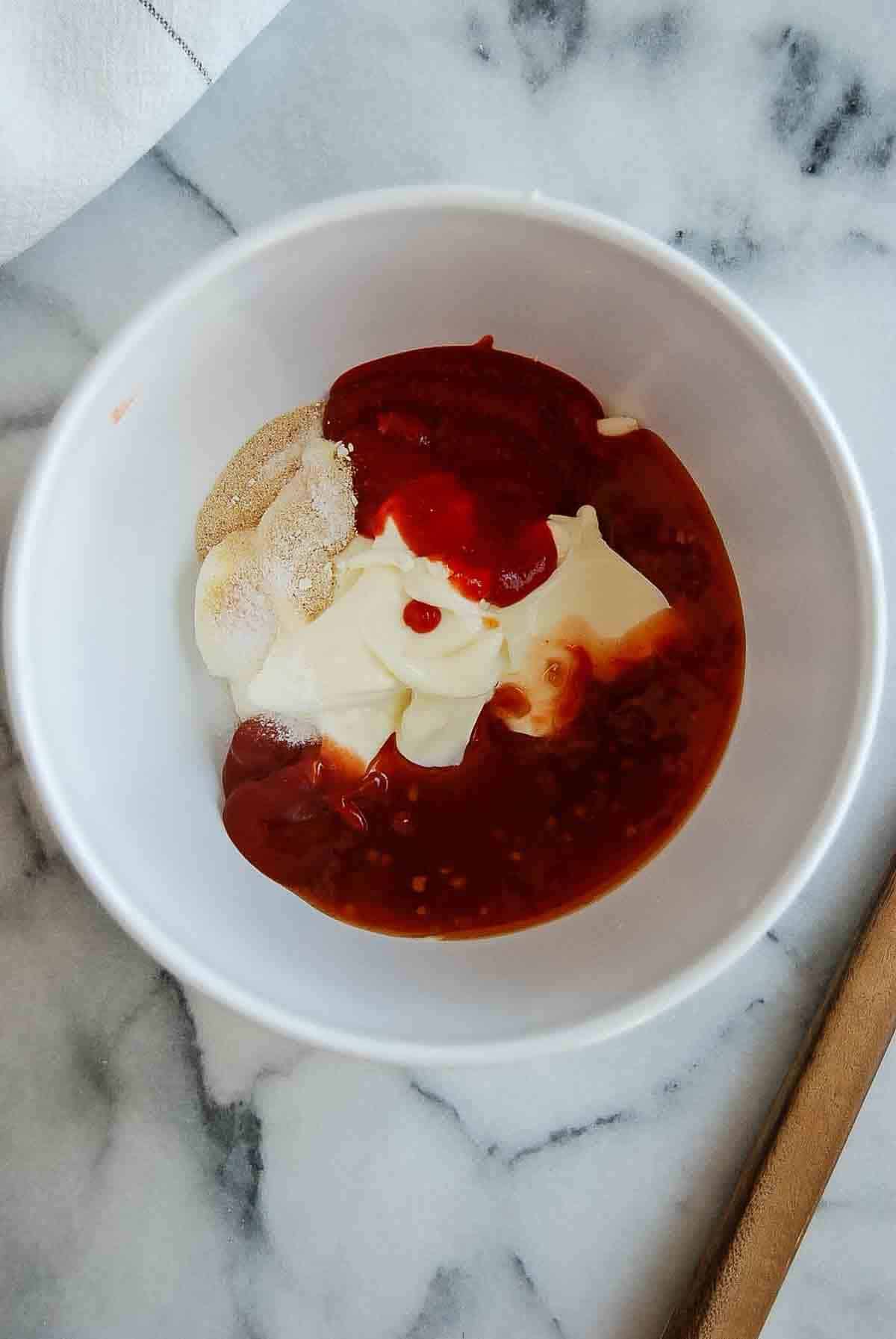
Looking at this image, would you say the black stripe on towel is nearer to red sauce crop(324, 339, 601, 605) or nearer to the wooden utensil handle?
red sauce crop(324, 339, 601, 605)

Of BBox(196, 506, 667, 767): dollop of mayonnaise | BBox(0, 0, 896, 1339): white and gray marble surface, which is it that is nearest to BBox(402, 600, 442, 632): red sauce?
BBox(196, 506, 667, 767): dollop of mayonnaise

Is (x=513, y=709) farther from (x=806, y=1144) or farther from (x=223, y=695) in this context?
(x=806, y=1144)

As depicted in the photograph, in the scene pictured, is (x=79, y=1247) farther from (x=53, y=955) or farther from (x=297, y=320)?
(x=297, y=320)

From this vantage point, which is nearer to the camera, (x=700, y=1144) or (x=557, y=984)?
(x=557, y=984)

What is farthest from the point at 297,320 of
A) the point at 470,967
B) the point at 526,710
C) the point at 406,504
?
the point at 470,967

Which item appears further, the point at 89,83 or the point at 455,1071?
the point at 455,1071

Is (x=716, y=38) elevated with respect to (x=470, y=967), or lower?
elevated

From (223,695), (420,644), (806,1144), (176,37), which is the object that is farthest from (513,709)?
(176,37)

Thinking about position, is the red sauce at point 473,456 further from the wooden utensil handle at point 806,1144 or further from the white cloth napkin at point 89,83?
the wooden utensil handle at point 806,1144
